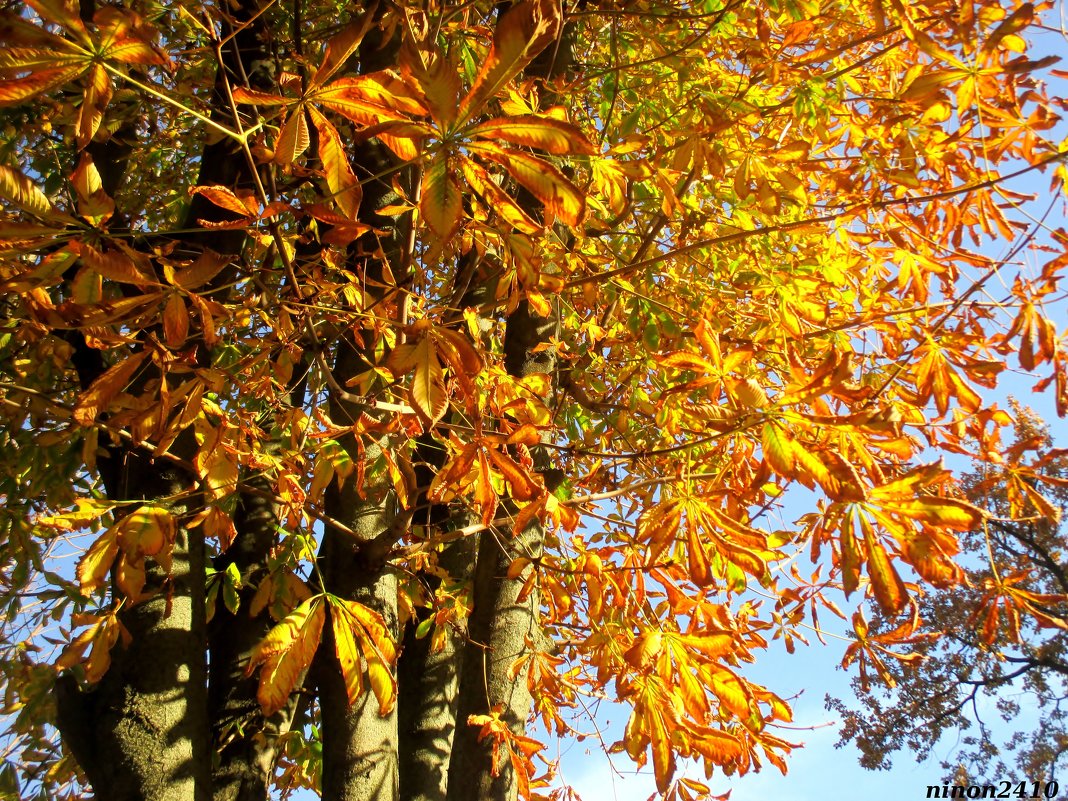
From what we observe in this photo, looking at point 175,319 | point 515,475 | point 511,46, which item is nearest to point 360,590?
point 515,475

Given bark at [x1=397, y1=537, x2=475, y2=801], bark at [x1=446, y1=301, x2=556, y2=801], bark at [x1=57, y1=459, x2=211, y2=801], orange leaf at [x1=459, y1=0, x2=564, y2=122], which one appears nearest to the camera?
orange leaf at [x1=459, y1=0, x2=564, y2=122]

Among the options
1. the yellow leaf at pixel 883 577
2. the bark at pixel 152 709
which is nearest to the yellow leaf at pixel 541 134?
the yellow leaf at pixel 883 577

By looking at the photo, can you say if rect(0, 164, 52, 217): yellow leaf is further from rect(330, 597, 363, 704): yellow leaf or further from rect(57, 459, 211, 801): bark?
rect(57, 459, 211, 801): bark

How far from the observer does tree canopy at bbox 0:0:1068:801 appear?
1.15 meters

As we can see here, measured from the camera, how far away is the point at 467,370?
1.14m

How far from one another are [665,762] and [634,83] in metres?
2.12

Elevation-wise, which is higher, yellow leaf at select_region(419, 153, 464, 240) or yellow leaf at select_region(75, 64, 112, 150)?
yellow leaf at select_region(75, 64, 112, 150)

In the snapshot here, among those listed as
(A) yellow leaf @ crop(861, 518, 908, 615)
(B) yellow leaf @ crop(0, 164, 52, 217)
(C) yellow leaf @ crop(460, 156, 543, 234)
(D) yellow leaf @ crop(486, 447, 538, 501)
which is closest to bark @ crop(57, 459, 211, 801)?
(D) yellow leaf @ crop(486, 447, 538, 501)

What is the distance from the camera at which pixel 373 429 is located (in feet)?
5.31

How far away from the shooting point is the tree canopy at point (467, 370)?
45.1 inches

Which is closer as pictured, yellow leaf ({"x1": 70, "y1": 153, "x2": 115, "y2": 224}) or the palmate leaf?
yellow leaf ({"x1": 70, "y1": 153, "x2": 115, "y2": 224})

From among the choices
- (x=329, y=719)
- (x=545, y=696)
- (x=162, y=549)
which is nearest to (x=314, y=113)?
(x=162, y=549)

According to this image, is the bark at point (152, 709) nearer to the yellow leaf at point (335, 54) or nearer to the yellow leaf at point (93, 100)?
the yellow leaf at point (93, 100)

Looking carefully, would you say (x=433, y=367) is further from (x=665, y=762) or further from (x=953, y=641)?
(x=953, y=641)
